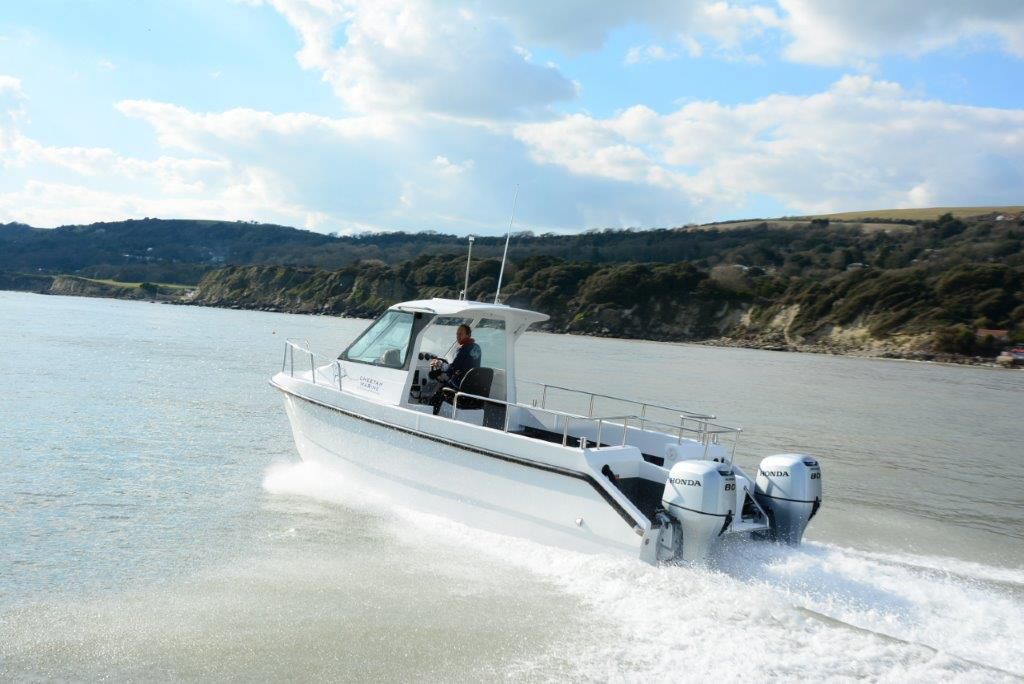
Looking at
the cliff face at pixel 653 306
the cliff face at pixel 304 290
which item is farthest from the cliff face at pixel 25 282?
the cliff face at pixel 653 306

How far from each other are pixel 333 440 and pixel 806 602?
18.4ft

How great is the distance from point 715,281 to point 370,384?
69.4m

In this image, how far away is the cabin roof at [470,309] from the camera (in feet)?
29.7

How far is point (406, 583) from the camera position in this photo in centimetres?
712

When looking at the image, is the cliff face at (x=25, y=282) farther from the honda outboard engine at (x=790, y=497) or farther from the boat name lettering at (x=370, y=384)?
the honda outboard engine at (x=790, y=497)

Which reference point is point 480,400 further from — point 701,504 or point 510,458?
point 701,504

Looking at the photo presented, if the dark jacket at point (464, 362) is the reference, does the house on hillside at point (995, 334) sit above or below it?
above

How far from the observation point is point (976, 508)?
37.7 feet

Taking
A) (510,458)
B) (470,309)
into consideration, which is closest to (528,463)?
(510,458)

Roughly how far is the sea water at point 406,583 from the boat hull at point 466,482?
7.0 inches

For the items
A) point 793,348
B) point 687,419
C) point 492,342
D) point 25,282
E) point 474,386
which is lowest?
point 687,419

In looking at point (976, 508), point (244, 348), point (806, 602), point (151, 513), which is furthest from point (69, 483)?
point (244, 348)

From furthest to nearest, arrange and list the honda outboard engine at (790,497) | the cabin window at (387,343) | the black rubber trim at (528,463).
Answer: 1. the cabin window at (387,343)
2. the honda outboard engine at (790,497)
3. the black rubber trim at (528,463)

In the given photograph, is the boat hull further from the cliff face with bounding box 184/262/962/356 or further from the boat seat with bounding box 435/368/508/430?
the cliff face with bounding box 184/262/962/356
